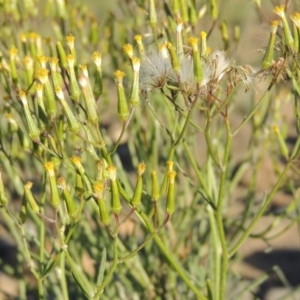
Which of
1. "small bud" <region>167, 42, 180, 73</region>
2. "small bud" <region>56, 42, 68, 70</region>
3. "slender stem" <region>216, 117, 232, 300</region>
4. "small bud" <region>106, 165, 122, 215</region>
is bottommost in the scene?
"slender stem" <region>216, 117, 232, 300</region>

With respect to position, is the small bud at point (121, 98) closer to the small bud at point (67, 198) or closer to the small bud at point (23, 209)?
the small bud at point (67, 198)

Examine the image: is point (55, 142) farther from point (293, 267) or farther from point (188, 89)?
point (293, 267)

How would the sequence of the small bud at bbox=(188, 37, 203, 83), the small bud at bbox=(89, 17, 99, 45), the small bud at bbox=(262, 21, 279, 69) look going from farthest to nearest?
the small bud at bbox=(89, 17, 99, 45)
the small bud at bbox=(262, 21, 279, 69)
the small bud at bbox=(188, 37, 203, 83)

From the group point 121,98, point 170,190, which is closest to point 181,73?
point 121,98

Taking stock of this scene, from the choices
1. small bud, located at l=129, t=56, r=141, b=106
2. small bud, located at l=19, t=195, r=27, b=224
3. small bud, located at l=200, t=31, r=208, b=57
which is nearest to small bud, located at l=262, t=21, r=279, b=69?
small bud, located at l=200, t=31, r=208, b=57

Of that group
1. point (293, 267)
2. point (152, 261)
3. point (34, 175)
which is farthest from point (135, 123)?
point (293, 267)

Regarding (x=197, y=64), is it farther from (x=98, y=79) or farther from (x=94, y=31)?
(x=94, y=31)

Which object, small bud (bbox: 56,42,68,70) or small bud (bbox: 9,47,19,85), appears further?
small bud (bbox: 9,47,19,85)

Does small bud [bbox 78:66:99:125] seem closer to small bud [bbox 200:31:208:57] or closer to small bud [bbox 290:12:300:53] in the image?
small bud [bbox 200:31:208:57]

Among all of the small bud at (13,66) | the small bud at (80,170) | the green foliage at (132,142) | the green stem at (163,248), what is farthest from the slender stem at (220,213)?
the small bud at (13,66)
